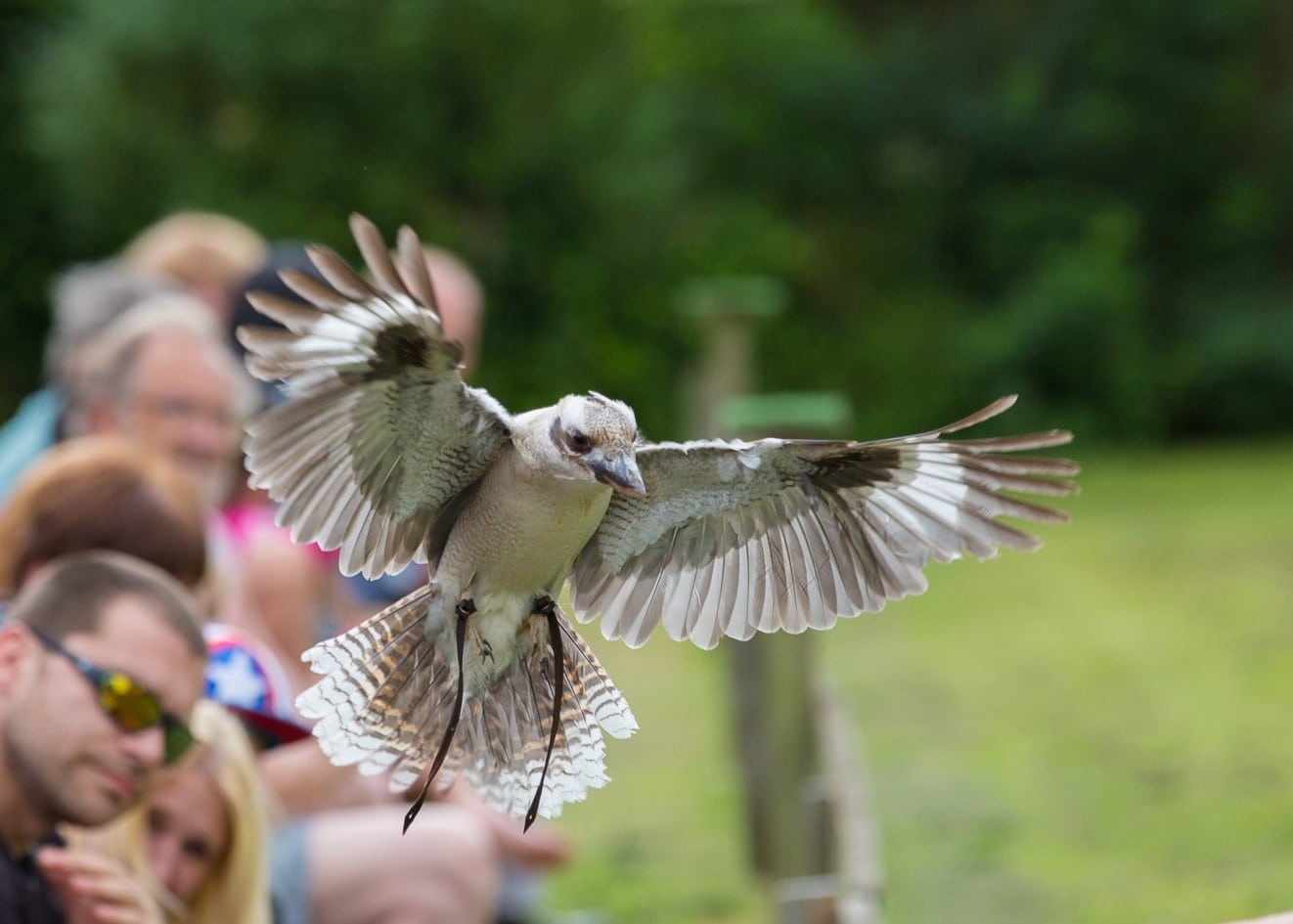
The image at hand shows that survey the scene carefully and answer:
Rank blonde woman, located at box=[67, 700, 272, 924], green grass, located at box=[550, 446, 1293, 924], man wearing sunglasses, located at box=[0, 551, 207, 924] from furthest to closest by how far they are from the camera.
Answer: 1. green grass, located at box=[550, 446, 1293, 924]
2. blonde woman, located at box=[67, 700, 272, 924]
3. man wearing sunglasses, located at box=[0, 551, 207, 924]

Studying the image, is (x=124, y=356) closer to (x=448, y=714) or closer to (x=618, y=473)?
(x=448, y=714)

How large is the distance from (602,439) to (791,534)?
492 millimetres

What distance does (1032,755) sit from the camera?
633 cm

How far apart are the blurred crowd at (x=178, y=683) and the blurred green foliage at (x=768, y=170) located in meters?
3.19

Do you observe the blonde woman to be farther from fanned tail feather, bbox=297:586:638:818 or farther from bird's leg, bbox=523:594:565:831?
bird's leg, bbox=523:594:565:831

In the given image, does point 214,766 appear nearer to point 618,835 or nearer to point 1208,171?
point 618,835

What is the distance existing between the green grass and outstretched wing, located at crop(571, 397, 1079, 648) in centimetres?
246

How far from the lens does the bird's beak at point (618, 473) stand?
1.49 metres

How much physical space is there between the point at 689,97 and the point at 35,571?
1534 cm

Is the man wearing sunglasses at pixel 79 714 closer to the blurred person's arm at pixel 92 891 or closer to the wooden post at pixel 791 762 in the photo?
the blurred person's arm at pixel 92 891

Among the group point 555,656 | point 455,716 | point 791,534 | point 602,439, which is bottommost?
point 455,716

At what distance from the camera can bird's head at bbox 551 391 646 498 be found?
150cm

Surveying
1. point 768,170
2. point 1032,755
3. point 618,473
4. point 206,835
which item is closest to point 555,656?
point 618,473

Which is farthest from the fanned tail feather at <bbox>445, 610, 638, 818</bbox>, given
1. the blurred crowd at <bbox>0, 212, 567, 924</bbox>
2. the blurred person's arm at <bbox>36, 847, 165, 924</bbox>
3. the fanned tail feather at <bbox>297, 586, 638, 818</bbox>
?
the blurred person's arm at <bbox>36, 847, 165, 924</bbox>
